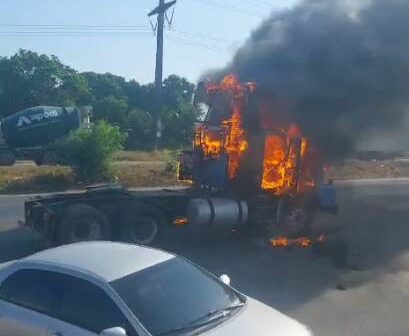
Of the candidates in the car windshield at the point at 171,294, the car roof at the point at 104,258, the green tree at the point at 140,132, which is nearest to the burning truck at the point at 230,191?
the car roof at the point at 104,258

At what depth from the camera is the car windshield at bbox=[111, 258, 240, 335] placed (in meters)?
4.84

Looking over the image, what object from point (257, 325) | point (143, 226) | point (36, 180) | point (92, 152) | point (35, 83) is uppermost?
point (35, 83)

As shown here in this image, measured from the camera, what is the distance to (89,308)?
4922mm

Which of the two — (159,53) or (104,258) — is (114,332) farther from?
(159,53)

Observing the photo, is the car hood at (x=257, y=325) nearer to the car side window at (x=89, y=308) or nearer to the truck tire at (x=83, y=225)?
the car side window at (x=89, y=308)

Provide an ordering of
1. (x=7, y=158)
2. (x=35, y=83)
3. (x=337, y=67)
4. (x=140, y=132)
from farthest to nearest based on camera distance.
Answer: (x=35, y=83) → (x=140, y=132) → (x=7, y=158) → (x=337, y=67)

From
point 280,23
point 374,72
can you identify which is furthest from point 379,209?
point 280,23

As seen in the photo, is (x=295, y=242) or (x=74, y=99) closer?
(x=295, y=242)

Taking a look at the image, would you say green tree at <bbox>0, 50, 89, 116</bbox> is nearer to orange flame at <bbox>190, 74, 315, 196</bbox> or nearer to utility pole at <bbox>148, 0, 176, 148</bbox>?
utility pole at <bbox>148, 0, 176, 148</bbox>

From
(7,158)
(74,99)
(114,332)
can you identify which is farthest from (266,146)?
(74,99)

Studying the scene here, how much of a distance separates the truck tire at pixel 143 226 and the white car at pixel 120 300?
5.57 meters

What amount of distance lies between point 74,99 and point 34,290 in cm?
5344

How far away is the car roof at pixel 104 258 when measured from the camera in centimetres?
513

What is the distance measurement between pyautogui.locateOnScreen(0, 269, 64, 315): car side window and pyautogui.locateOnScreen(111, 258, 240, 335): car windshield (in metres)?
0.56
